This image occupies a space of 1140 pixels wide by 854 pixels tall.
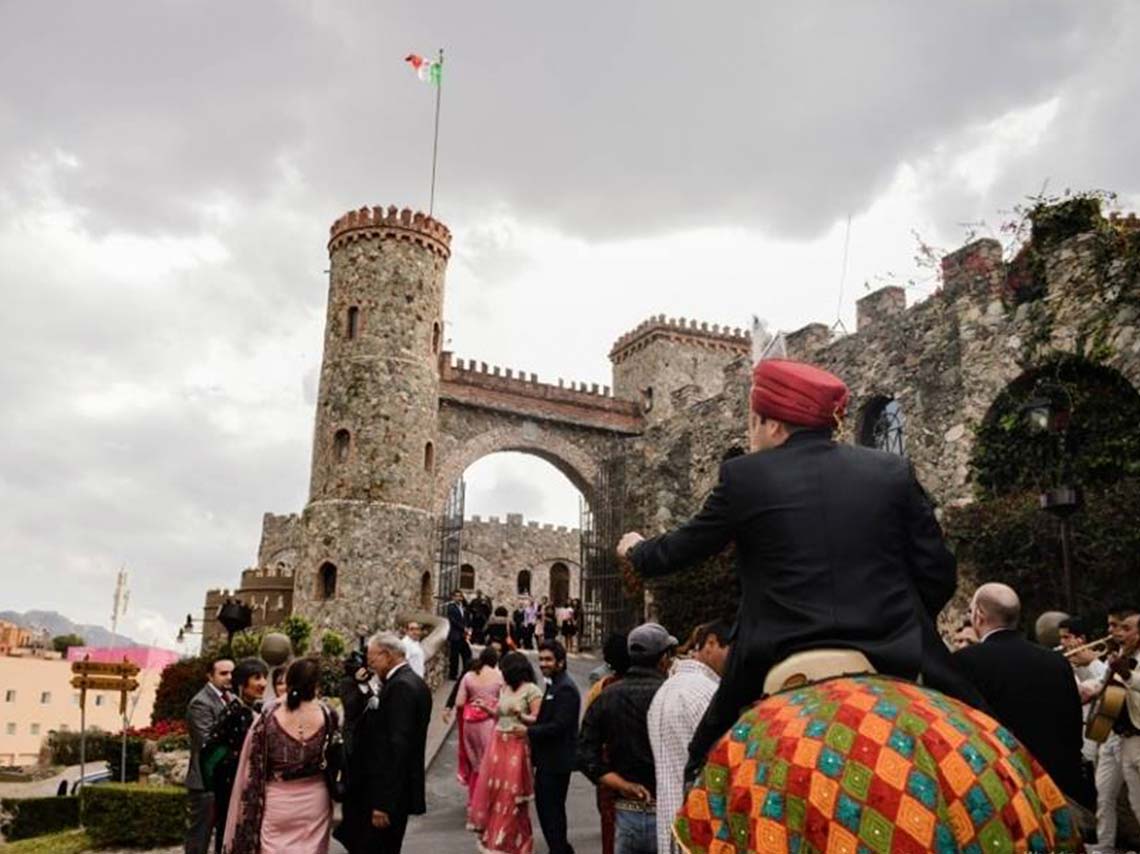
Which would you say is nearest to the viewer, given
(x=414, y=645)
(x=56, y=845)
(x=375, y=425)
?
(x=414, y=645)

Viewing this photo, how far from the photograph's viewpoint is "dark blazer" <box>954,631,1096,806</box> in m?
4.10

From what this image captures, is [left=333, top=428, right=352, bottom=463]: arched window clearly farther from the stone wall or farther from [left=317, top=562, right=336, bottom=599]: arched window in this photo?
the stone wall

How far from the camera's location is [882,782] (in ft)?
6.41

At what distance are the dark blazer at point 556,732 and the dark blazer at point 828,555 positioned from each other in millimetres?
5207

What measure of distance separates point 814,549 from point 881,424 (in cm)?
1813

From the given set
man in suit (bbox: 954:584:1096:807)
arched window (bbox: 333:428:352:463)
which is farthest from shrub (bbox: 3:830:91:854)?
arched window (bbox: 333:428:352:463)

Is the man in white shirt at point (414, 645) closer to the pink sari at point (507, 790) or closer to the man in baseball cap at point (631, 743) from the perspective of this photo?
the pink sari at point (507, 790)

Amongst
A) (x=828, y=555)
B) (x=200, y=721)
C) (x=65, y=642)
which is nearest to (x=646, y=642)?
(x=828, y=555)

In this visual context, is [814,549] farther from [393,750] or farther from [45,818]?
[45,818]

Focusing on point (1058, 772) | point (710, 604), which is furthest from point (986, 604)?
point (710, 604)

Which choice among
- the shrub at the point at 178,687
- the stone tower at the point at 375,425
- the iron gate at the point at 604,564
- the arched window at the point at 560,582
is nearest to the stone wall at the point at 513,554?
the arched window at the point at 560,582

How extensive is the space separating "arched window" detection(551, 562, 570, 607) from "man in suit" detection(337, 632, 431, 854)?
4203cm

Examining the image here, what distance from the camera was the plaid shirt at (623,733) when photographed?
5.83 meters

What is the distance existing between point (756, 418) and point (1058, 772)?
2.38 metres
